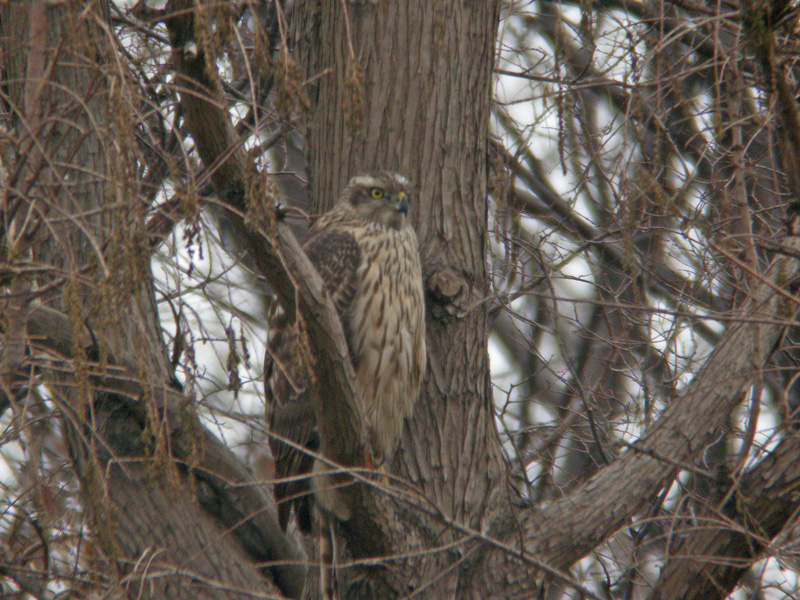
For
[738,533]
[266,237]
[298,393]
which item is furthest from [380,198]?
[738,533]

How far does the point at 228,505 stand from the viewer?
11.1 feet

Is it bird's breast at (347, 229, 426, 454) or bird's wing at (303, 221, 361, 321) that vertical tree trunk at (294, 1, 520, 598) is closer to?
bird's breast at (347, 229, 426, 454)

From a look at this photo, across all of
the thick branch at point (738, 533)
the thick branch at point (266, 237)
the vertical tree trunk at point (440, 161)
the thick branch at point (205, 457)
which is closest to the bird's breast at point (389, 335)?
the vertical tree trunk at point (440, 161)

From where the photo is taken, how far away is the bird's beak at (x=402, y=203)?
3.78m

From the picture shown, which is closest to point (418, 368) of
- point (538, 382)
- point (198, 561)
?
point (198, 561)

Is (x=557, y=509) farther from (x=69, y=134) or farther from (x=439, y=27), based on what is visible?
(x=69, y=134)

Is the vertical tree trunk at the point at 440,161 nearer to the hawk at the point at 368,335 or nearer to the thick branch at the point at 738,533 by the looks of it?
the hawk at the point at 368,335

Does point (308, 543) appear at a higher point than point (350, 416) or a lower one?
lower

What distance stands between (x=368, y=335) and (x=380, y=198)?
2.19ft

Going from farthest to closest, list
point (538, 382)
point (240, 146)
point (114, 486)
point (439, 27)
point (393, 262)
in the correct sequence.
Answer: point (538, 382)
point (393, 262)
point (114, 486)
point (439, 27)
point (240, 146)

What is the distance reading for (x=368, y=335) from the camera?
3.84 meters

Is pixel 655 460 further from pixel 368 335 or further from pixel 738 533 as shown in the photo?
pixel 368 335

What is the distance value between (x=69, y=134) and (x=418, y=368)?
1.83m

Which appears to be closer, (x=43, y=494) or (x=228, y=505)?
(x=43, y=494)
